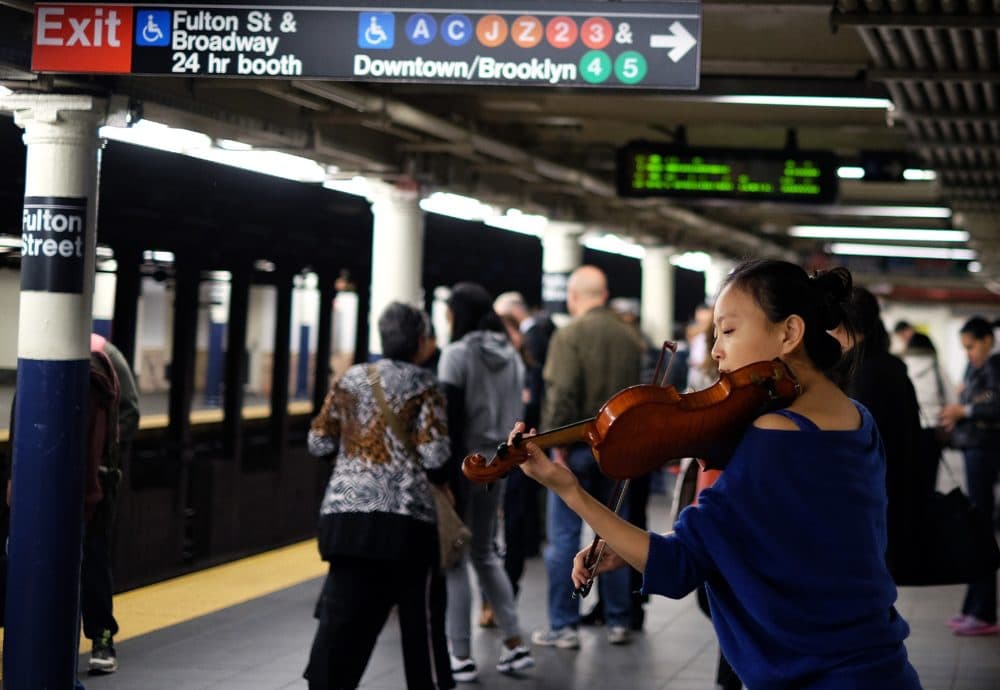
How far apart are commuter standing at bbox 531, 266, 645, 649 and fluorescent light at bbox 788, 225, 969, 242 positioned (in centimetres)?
1445

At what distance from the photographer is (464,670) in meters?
6.80

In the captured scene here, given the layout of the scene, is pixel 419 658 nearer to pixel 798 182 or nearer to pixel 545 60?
pixel 545 60

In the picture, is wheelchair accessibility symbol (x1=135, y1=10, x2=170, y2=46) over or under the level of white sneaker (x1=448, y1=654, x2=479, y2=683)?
over

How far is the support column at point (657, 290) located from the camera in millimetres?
21875

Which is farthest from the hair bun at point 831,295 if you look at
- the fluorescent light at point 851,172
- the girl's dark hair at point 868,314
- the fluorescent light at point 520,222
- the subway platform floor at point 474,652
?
the fluorescent light at point 520,222

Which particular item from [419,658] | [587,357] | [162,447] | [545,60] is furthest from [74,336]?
[162,447]

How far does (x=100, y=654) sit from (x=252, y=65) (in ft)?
9.68

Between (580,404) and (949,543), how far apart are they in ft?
9.40

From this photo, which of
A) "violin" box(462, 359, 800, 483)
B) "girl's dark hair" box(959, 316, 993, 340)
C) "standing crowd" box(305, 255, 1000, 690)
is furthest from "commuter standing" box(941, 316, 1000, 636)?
"violin" box(462, 359, 800, 483)

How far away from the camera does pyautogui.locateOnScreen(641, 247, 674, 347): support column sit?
861 inches

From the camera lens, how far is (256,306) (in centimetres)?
1095

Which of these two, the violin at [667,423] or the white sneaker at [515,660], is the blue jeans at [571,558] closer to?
the white sneaker at [515,660]

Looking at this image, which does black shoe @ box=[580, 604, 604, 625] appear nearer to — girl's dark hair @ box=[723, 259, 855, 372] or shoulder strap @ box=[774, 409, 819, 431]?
girl's dark hair @ box=[723, 259, 855, 372]

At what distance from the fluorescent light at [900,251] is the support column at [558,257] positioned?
33.3 ft
